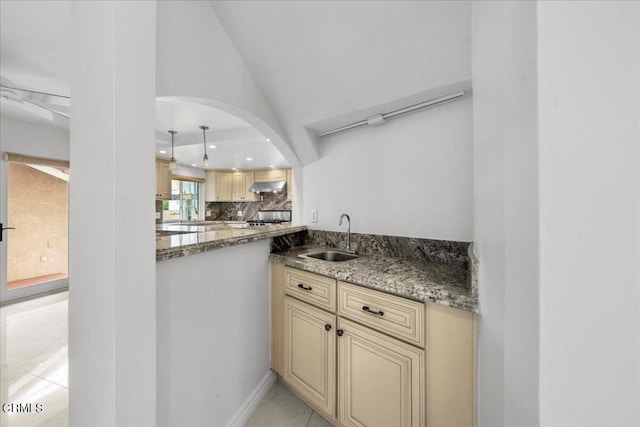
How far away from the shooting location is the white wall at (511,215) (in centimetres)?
39

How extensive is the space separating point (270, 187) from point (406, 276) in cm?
527

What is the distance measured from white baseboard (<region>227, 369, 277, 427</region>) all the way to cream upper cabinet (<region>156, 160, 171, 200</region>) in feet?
14.8

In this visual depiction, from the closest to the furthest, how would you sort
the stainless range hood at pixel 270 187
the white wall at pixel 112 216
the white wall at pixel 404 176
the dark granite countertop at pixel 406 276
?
the white wall at pixel 112 216 → the dark granite countertop at pixel 406 276 → the white wall at pixel 404 176 → the stainless range hood at pixel 270 187

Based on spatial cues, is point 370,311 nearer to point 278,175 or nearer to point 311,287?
point 311,287

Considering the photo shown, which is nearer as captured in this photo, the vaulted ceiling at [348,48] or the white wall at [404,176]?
the vaulted ceiling at [348,48]

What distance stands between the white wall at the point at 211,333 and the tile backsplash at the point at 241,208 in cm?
498

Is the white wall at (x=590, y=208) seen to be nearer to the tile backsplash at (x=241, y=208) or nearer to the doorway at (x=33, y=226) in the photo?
the doorway at (x=33, y=226)

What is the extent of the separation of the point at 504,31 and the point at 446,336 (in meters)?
1.01

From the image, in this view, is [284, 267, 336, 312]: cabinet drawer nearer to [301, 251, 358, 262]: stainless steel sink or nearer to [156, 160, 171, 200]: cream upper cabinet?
[301, 251, 358, 262]: stainless steel sink

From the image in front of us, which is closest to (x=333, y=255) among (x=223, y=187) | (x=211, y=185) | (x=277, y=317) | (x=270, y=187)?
(x=277, y=317)

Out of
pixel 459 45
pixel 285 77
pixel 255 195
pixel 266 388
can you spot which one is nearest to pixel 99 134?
pixel 285 77

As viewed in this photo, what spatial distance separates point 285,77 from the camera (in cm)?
174

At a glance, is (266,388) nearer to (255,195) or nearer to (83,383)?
(83,383)

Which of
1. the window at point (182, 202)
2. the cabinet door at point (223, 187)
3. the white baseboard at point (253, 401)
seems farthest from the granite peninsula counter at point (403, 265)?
Answer: the window at point (182, 202)
